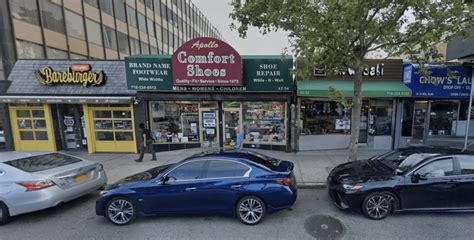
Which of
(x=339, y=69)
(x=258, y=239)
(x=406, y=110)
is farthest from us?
(x=406, y=110)

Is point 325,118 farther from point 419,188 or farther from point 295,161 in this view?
point 419,188

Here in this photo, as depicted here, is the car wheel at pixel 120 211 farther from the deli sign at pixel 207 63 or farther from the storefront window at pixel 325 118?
the storefront window at pixel 325 118

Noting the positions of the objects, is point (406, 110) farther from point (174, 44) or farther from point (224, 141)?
point (174, 44)

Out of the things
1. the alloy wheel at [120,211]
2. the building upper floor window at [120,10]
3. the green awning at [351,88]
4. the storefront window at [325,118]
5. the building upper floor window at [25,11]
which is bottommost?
the alloy wheel at [120,211]

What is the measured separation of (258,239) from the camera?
352 centimetres

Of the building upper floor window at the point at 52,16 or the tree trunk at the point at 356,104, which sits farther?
the building upper floor window at the point at 52,16

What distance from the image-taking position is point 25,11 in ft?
42.7

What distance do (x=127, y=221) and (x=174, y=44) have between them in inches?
1378

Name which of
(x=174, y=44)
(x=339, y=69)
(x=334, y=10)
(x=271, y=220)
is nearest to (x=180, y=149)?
(x=271, y=220)

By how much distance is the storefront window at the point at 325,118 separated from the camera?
364 inches

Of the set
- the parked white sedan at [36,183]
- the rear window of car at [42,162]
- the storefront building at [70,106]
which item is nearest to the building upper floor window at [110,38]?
the storefront building at [70,106]

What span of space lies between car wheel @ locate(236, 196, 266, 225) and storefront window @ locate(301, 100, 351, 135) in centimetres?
588

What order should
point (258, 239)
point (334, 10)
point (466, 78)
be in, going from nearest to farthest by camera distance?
point (258, 239) < point (334, 10) < point (466, 78)

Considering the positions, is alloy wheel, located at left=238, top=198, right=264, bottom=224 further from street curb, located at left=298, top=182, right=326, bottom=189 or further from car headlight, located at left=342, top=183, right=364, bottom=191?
street curb, located at left=298, top=182, right=326, bottom=189
